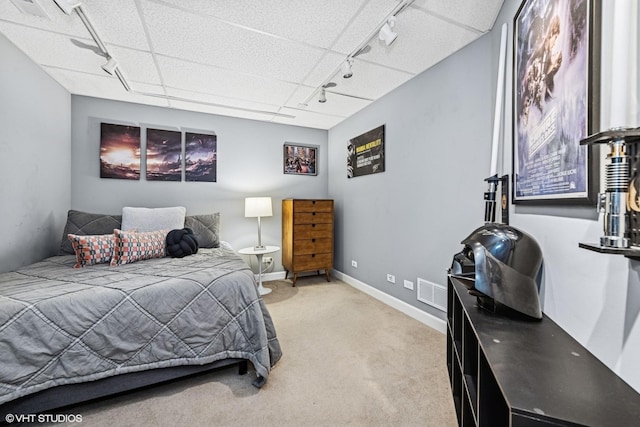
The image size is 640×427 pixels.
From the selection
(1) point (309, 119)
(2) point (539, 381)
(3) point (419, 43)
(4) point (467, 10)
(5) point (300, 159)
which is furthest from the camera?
(5) point (300, 159)

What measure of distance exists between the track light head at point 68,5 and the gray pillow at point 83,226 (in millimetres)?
1906

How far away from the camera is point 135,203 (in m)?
3.25

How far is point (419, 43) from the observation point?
2020 millimetres

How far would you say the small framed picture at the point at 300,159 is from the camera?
4078 millimetres

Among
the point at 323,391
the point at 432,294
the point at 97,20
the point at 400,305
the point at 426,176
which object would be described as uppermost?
the point at 97,20

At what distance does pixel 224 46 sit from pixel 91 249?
6.52ft

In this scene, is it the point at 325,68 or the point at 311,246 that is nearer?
the point at 325,68

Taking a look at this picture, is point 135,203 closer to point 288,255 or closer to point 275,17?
point 288,255

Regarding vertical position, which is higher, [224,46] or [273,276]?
[224,46]

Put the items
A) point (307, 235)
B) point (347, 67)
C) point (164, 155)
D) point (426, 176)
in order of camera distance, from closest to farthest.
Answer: point (347, 67), point (426, 176), point (164, 155), point (307, 235)

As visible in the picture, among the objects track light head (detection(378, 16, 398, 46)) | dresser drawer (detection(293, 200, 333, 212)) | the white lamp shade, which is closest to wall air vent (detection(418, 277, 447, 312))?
dresser drawer (detection(293, 200, 333, 212))

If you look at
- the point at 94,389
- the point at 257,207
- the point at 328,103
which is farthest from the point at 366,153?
the point at 94,389

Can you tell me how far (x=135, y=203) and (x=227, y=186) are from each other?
3.69 feet

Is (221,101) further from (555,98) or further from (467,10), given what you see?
(555,98)
